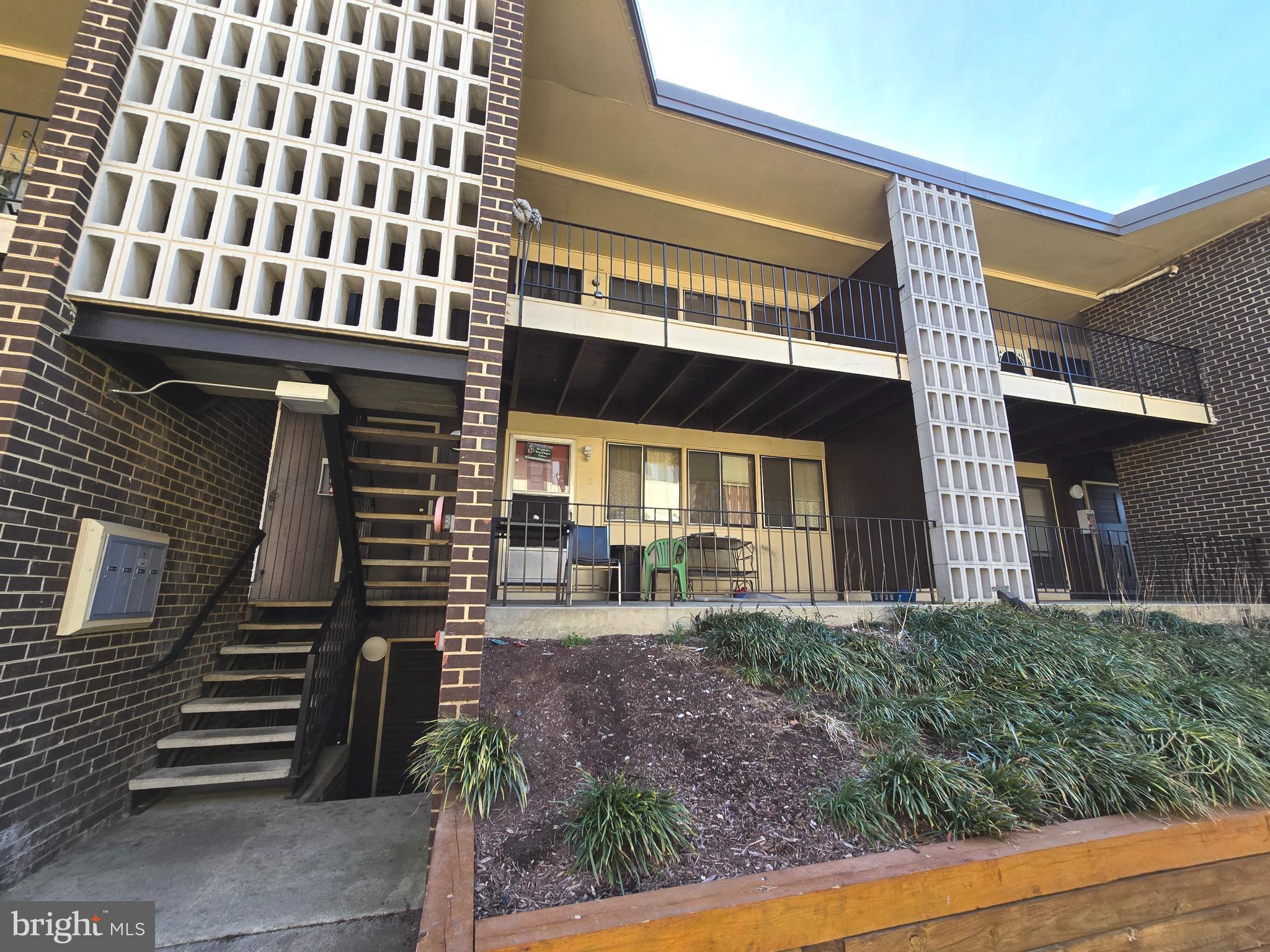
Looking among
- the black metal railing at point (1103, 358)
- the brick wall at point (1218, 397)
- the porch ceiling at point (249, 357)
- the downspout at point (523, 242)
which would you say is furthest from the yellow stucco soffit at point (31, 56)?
the brick wall at point (1218, 397)

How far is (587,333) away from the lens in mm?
5527

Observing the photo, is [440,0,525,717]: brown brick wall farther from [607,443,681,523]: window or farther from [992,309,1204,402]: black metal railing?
→ [992,309,1204,402]: black metal railing

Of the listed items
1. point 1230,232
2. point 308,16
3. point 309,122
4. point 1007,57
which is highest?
point 1007,57

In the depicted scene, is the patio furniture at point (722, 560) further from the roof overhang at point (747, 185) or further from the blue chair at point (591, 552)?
the roof overhang at point (747, 185)

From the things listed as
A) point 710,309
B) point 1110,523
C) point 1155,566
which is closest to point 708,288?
point 710,309

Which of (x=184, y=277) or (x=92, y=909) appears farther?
(x=184, y=277)

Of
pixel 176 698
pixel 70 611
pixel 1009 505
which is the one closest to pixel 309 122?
pixel 70 611

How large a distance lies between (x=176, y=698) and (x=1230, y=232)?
14282 millimetres

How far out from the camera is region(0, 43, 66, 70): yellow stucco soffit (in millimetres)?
5375

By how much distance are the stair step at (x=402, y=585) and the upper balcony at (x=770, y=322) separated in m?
2.91

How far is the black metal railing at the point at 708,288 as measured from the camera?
748 centimetres

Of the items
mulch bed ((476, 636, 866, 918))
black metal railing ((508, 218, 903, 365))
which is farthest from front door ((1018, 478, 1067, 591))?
mulch bed ((476, 636, 866, 918))

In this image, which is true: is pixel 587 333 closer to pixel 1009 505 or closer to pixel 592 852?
pixel 592 852

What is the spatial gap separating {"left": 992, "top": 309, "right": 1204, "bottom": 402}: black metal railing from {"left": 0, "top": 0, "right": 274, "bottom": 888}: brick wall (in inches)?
371
